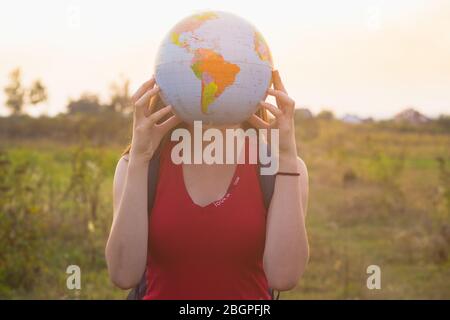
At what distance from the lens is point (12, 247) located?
6676mm

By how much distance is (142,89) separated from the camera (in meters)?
2.59

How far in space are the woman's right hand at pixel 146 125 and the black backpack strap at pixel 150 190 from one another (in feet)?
0.23

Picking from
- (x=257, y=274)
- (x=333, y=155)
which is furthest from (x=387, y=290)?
(x=333, y=155)

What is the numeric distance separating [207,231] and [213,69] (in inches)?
23.3

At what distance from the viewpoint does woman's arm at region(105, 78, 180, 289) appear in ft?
8.34

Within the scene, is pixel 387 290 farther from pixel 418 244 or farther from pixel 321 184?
pixel 321 184

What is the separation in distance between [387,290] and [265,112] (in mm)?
4742

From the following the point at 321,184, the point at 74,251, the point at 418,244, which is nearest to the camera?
the point at 74,251

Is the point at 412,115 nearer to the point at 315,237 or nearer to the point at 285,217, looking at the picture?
the point at 315,237

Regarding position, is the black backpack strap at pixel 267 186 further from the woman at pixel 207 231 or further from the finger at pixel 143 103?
the finger at pixel 143 103

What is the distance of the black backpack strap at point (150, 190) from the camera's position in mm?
2637

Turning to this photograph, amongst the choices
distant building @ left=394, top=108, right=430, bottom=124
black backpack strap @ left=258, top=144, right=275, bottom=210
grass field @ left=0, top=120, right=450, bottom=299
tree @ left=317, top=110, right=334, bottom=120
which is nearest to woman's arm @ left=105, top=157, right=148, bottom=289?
black backpack strap @ left=258, top=144, right=275, bottom=210

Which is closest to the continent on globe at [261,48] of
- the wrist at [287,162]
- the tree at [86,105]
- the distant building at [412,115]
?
the wrist at [287,162]

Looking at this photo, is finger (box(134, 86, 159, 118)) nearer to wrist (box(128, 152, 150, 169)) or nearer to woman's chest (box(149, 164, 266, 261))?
wrist (box(128, 152, 150, 169))
